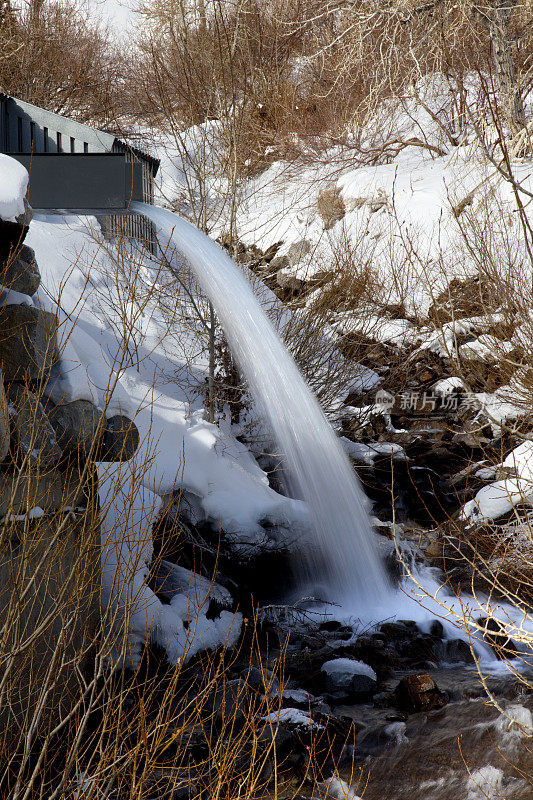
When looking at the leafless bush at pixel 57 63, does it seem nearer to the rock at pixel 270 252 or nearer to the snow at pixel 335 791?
the rock at pixel 270 252

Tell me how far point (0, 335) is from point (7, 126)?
617 cm

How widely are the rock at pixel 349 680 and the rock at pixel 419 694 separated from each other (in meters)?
0.22

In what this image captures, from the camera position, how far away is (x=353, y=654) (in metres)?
5.47

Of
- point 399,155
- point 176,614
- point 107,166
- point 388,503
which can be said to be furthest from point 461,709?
point 399,155

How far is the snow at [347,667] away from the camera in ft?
16.8

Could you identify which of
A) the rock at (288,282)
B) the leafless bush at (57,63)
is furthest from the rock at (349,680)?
the leafless bush at (57,63)

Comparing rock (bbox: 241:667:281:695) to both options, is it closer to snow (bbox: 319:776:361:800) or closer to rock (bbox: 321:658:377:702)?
rock (bbox: 321:658:377:702)

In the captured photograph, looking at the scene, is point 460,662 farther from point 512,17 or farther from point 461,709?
point 512,17

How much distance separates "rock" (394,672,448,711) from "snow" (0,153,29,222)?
4.07m

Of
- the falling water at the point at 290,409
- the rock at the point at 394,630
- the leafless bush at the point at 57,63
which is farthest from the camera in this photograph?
the leafless bush at the point at 57,63

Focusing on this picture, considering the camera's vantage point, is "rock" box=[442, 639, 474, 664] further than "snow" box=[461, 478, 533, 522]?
No

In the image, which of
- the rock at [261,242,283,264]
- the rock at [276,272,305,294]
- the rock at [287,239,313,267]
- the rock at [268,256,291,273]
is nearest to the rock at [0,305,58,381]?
the rock at [276,272,305,294]

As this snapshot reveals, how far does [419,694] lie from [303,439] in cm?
299

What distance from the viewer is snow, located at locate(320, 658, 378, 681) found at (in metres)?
5.11
